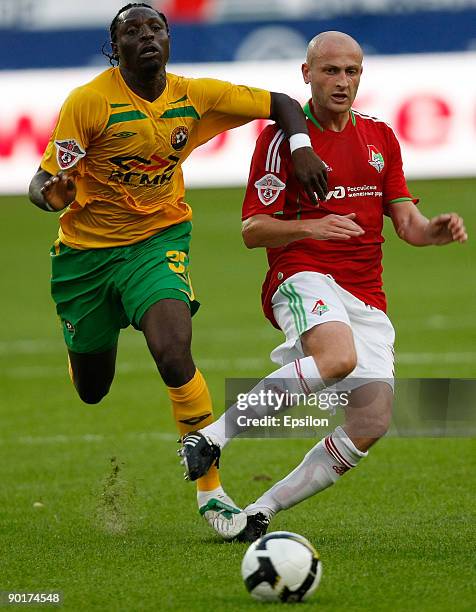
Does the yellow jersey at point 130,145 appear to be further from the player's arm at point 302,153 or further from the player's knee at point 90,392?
the player's knee at point 90,392

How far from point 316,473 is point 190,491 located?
186 centimetres

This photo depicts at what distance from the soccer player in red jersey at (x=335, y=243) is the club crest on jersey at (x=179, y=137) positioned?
0.45m

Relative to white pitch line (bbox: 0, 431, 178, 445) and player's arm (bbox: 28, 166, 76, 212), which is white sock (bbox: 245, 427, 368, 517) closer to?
player's arm (bbox: 28, 166, 76, 212)

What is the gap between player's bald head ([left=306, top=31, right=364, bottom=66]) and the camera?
6.55 m

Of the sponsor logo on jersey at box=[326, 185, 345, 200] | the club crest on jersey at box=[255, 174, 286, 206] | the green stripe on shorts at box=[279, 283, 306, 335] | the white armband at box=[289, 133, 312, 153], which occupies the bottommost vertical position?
the green stripe on shorts at box=[279, 283, 306, 335]

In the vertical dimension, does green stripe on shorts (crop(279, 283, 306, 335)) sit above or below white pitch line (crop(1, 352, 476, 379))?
above

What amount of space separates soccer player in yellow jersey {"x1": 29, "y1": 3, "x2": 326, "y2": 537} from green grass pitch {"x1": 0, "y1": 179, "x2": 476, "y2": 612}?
64 cm

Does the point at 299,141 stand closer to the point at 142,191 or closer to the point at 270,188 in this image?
the point at 270,188

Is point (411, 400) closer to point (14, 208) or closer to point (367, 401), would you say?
point (367, 401)

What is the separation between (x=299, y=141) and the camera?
21.1 ft

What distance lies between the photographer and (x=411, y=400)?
984 cm

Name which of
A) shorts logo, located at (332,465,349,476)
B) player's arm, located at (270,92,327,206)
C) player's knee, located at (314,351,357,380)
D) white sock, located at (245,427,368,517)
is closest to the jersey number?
player's arm, located at (270,92,327,206)

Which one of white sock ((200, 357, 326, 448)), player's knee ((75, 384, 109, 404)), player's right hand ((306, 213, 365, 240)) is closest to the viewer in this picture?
white sock ((200, 357, 326, 448))

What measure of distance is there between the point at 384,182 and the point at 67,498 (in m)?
2.86
